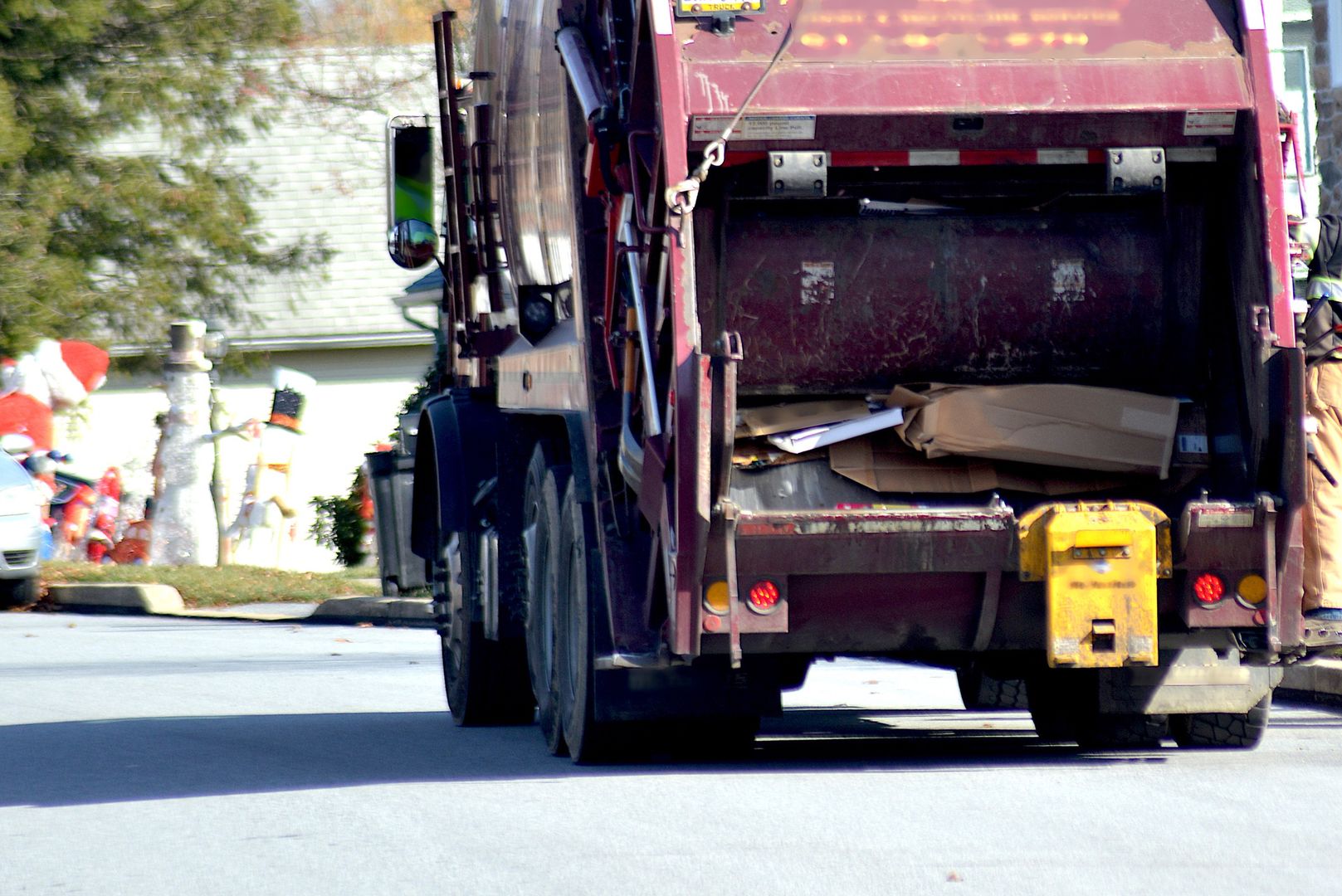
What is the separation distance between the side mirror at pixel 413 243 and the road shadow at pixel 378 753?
222 centimetres

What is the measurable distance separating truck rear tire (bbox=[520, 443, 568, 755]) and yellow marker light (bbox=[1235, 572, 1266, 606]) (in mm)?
2424

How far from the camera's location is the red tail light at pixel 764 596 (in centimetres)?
698

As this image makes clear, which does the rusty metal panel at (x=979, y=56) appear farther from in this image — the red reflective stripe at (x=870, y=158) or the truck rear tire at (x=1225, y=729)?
the truck rear tire at (x=1225, y=729)

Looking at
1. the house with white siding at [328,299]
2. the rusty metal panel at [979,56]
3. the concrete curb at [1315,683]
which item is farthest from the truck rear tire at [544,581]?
the house with white siding at [328,299]

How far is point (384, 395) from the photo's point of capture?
33562mm

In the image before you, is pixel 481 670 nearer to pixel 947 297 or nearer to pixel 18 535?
pixel 947 297

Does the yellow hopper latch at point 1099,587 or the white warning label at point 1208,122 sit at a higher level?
the white warning label at point 1208,122

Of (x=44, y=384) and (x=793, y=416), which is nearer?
(x=793, y=416)

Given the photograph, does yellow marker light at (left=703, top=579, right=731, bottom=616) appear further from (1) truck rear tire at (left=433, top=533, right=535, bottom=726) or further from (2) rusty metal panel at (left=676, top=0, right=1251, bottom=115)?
(1) truck rear tire at (left=433, top=533, right=535, bottom=726)

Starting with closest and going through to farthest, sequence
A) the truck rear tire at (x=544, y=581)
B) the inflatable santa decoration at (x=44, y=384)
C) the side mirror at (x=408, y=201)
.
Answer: the truck rear tire at (x=544, y=581)
the side mirror at (x=408, y=201)
the inflatable santa decoration at (x=44, y=384)

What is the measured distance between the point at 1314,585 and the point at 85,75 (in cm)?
2475

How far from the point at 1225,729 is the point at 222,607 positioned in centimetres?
1343

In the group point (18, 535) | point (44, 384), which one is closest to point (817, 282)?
point (18, 535)

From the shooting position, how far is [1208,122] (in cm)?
712
